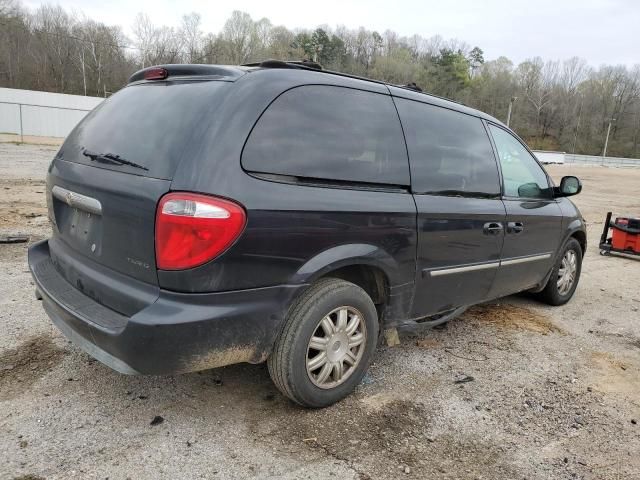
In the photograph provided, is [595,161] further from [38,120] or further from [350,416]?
[350,416]

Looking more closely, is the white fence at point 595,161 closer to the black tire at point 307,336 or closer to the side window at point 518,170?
the side window at point 518,170

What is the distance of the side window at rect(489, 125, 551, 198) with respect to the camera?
3941 millimetres

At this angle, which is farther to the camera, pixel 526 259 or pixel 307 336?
pixel 526 259

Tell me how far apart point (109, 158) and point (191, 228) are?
30.0 inches

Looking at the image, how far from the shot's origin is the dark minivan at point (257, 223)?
2.19 m

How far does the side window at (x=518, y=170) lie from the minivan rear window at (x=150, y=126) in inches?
98.1

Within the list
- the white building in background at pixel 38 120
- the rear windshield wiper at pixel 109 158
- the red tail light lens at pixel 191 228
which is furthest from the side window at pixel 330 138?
the white building in background at pixel 38 120

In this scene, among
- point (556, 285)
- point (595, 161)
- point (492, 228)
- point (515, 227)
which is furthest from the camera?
point (595, 161)

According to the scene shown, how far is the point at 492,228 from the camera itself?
358cm

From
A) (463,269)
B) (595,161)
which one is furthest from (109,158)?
(595,161)

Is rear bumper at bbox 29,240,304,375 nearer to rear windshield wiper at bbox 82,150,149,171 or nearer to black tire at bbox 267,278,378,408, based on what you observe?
black tire at bbox 267,278,378,408

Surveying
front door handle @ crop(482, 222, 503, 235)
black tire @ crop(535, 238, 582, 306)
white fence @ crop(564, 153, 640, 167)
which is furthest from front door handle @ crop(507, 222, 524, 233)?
white fence @ crop(564, 153, 640, 167)

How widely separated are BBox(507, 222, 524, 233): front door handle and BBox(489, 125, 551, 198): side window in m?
0.24

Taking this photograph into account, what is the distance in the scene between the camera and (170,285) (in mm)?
2182
